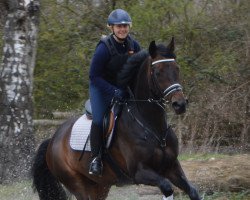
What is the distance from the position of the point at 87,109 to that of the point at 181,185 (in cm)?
178

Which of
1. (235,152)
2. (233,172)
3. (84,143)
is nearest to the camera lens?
(84,143)

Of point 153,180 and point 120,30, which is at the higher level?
point 120,30

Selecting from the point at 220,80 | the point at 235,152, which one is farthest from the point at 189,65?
the point at 235,152

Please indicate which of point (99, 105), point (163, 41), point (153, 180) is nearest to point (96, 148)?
A: point (99, 105)

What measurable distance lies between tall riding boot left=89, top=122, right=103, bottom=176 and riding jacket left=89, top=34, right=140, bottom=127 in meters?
0.08

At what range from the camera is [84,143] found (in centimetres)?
777

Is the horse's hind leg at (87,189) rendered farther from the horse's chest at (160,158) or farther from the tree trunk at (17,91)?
the tree trunk at (17,91)

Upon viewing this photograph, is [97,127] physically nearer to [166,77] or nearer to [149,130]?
[149,130]

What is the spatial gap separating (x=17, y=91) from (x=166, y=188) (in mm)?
6143

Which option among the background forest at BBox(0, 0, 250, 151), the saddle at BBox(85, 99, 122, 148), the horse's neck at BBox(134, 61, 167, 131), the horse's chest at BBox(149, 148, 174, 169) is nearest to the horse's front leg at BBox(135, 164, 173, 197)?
the horse's chest at BBox(149, 148, 174, 169)

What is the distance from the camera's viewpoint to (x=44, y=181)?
866cm

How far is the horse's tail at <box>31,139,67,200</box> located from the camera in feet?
28.2

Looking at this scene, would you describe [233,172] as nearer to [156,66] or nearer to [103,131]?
[103,131]

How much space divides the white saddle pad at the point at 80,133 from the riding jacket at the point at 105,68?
0.44 meters
